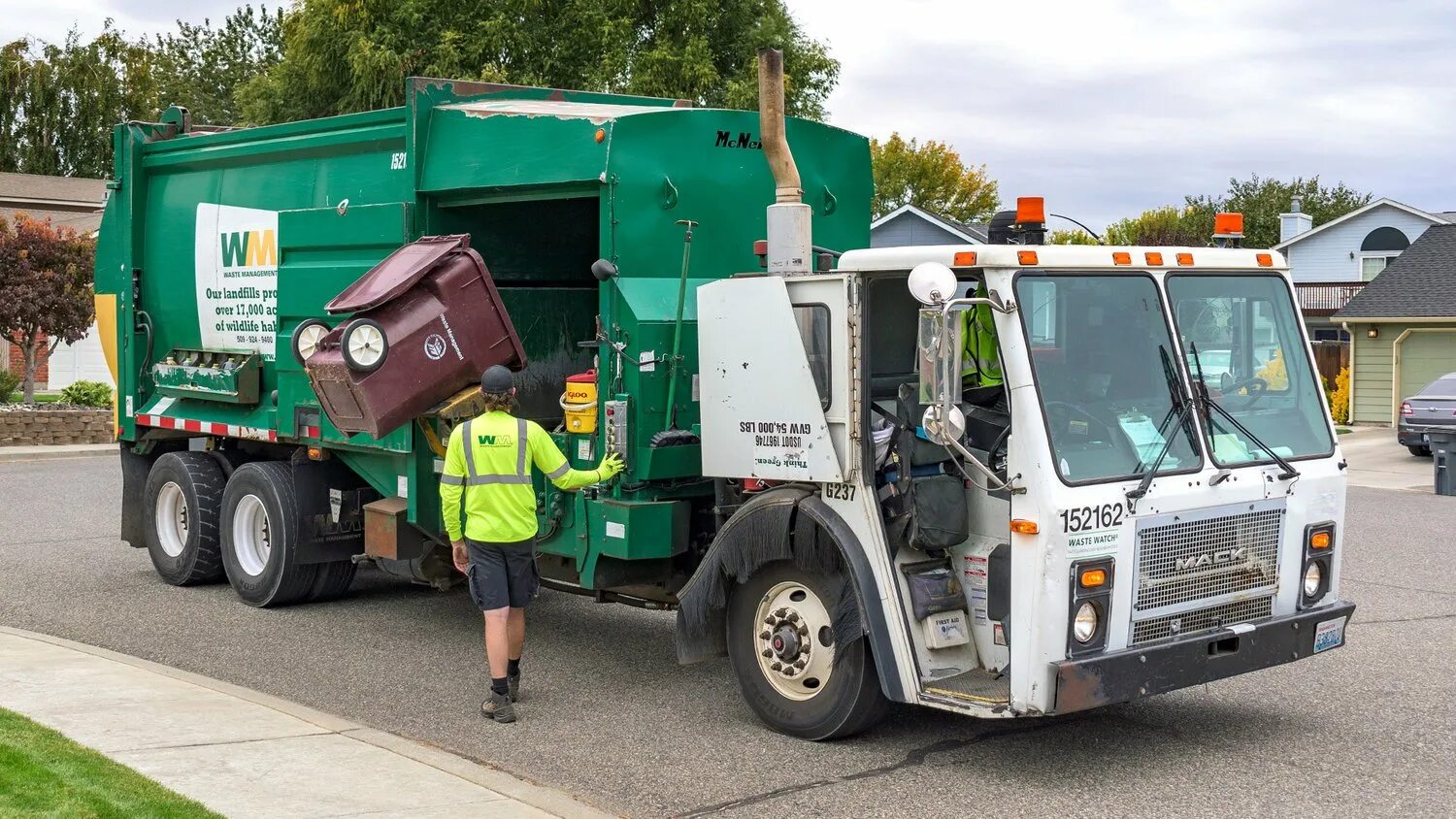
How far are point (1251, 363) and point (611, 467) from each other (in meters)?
2.97

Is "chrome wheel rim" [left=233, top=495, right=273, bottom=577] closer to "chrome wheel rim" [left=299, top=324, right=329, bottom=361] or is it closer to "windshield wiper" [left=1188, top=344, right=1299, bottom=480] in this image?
"chrome wheel rim" [left=299, top=324, right=329, bottom=361]

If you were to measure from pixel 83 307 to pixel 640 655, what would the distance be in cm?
1983

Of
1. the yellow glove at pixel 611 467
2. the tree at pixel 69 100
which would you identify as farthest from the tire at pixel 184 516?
the tree at pixel 69 100

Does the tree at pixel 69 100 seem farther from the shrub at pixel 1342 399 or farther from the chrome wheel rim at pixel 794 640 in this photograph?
the chrome wheel rim at pixel 794 640

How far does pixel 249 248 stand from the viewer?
1015cm

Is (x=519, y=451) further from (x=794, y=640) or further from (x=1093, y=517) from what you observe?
(x=1093, y=517)

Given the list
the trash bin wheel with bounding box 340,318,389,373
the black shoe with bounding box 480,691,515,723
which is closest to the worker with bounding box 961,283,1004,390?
the black shoe with bounding box 480,691,515,723

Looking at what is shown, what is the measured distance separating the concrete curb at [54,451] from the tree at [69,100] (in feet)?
113

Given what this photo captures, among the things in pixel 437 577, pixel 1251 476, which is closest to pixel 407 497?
pixel 437 577

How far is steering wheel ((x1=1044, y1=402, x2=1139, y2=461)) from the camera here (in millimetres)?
5922

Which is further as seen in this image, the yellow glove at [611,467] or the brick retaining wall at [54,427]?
the brick retaining wall at [54,427]

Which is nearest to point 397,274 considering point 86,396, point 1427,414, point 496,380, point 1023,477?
point 496,380

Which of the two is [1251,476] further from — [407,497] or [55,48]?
[55,48]

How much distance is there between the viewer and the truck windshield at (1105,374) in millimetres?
5953
